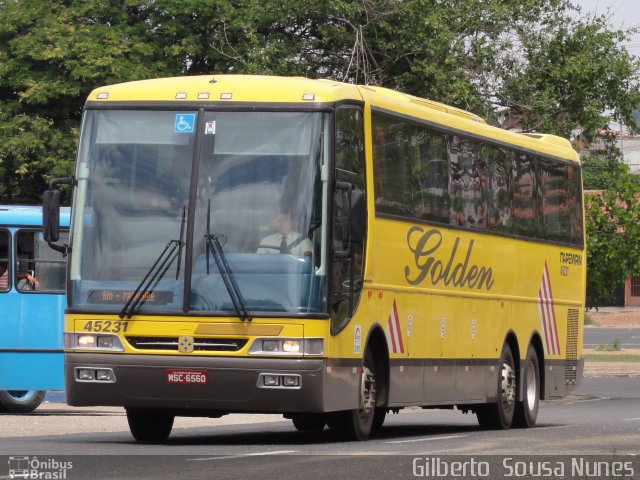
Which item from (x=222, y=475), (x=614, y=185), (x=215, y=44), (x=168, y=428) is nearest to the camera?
(x=222, y=475)

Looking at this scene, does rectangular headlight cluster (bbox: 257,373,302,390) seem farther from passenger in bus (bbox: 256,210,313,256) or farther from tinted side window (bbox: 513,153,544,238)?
tinted side window (bbox: 513,153,544,238)

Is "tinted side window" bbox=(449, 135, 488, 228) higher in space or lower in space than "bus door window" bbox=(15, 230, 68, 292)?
higher

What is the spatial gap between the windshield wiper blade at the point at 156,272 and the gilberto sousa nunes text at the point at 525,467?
3161 millimetres

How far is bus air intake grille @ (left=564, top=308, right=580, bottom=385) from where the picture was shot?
24.2 m

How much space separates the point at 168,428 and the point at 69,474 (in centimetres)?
520

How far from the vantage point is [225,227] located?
1573 cm

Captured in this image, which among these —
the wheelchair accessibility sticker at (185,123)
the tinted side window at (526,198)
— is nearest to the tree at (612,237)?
the tinted side window at (526,198)

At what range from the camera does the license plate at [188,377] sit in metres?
15.5

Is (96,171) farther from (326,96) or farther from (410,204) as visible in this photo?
(410,204)

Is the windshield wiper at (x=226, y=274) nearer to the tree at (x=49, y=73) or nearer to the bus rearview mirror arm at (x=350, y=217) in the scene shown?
the bus rearview mirror arm at (x=350, y=217)

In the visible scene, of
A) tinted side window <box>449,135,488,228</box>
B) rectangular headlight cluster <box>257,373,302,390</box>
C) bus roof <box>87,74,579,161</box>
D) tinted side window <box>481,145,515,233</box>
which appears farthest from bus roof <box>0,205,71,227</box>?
rectangular headlight cluster <box>257,373,302,390</box>

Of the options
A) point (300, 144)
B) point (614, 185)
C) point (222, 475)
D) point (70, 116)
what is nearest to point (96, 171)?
point (300, 144)

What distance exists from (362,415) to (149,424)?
7.04 feet

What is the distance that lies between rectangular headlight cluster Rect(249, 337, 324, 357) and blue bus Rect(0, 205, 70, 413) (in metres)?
9.26
